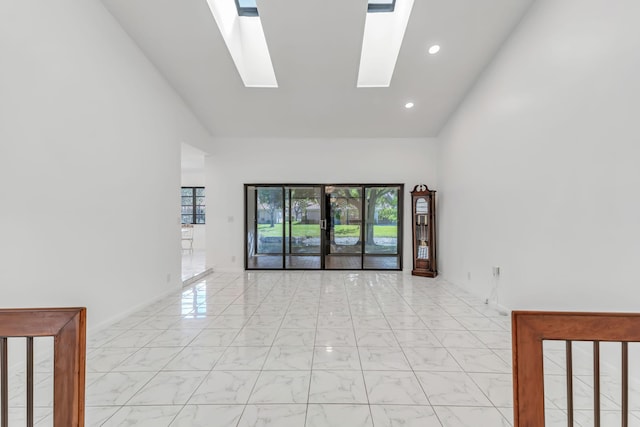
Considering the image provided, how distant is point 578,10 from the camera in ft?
8.42

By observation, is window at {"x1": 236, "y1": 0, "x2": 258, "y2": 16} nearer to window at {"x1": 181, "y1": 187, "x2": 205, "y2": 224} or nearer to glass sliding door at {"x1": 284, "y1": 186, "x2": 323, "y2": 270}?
glass sliding door at {"x1": 284, "y1": 186, "x2": 323, "y2": 270}

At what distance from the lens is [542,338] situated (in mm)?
1000

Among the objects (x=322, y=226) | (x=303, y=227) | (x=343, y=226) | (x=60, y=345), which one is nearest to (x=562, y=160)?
(x=60, y=345)

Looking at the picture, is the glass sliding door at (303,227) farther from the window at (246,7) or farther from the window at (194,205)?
the window at (194,205)

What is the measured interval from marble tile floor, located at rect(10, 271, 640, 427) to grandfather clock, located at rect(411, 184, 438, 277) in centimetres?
187

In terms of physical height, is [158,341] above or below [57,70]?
below

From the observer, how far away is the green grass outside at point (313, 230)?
6.62 meters

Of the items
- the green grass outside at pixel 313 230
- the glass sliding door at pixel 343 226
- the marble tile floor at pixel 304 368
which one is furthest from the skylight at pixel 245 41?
the marble tile floor at pixel 304 368

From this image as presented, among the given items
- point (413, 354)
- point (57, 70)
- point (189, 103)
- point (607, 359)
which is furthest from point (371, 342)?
point (189, 103)

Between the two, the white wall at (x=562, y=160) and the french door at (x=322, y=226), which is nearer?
the white wall at (x=562, y=160)

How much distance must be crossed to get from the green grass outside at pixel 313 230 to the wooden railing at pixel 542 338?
5.61m

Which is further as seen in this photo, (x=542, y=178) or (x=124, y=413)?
(x=542, y=178)

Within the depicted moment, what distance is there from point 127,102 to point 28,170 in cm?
160

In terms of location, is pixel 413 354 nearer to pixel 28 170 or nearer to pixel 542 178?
pixel 542 178
